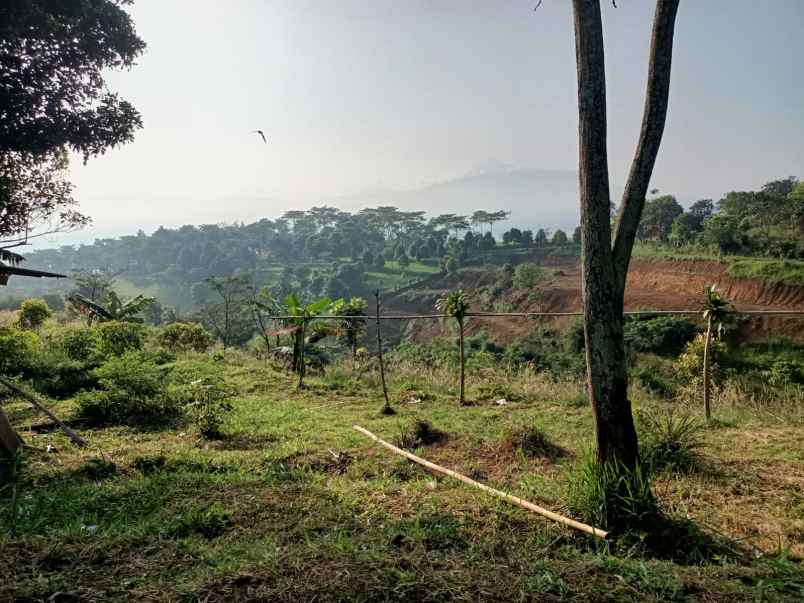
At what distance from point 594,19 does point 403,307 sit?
5154 cm

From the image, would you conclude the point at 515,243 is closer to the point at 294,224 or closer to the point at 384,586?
the point at 294,224

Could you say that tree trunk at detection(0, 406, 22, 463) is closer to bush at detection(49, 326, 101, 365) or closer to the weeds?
the weeds

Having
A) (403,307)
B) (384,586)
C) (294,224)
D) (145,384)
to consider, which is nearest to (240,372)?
(145,384)

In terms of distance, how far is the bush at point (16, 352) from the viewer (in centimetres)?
846

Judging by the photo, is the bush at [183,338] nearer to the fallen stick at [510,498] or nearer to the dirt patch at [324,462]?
the dirt patch at [324,462]

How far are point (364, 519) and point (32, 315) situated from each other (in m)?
15.6

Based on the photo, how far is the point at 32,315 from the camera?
14312mm

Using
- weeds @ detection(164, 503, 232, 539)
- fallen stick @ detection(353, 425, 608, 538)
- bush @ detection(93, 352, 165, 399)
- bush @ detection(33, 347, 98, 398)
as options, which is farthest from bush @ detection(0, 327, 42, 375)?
fallen stick @ detection(353, 425, 608, 538)

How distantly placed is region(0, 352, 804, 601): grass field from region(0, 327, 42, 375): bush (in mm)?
2025

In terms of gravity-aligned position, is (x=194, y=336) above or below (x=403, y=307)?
above

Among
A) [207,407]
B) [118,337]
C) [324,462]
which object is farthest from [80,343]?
[324,462]

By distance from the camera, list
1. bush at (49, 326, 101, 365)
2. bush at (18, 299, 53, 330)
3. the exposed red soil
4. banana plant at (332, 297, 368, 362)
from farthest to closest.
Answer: the exposed red soil < bush at (18, 299, 53, 330) < banana plant at (332, 297, 368, 362) < bush at (49, 326, 101, 365)

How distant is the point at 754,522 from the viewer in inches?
137

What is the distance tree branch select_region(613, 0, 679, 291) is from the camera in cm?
331
